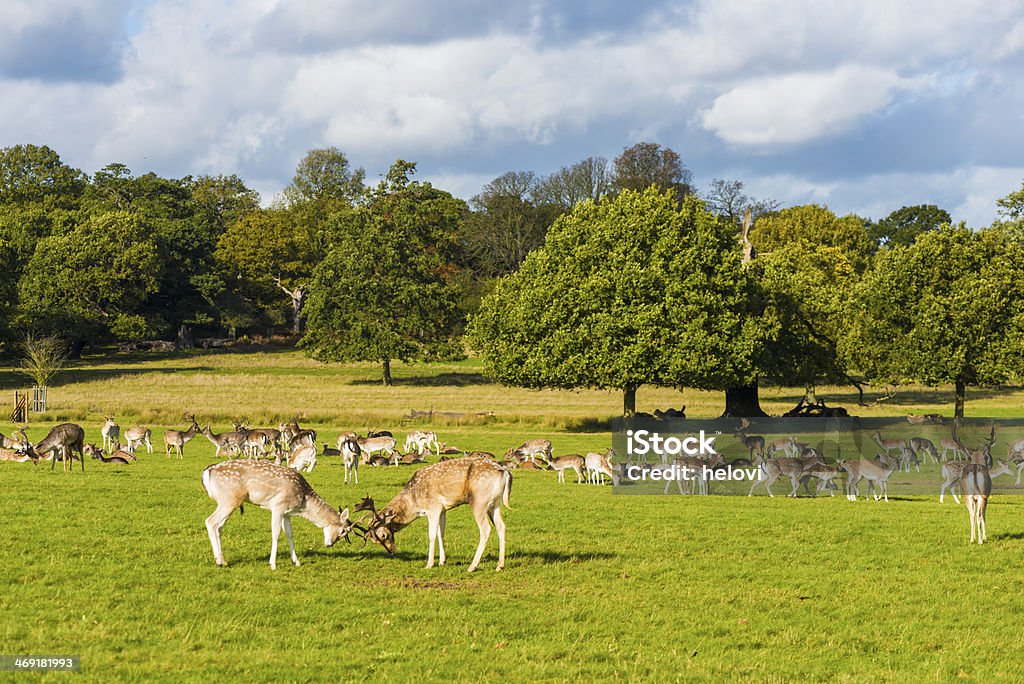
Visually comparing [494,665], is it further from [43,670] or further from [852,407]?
[852,407]

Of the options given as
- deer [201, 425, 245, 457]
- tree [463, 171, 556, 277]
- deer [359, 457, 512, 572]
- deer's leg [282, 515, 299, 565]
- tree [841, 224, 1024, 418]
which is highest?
tree [463, 171, 556, 277]

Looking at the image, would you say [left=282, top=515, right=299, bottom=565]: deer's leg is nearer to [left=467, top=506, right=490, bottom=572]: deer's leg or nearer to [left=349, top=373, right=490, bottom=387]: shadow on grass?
[left=467, top=506, right=490, bottom=572]: deer's leg

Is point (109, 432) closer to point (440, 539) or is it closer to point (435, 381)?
point (440, 539)

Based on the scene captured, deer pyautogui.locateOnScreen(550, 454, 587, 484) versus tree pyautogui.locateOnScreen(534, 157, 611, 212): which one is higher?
tree pyautogui.locateOnScreen(534, 157, 611, 212)

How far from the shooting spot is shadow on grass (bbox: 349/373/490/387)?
259ft

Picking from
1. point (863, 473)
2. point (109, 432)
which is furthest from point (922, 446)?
point (109, 432)

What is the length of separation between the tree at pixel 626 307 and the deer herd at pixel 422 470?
445cm

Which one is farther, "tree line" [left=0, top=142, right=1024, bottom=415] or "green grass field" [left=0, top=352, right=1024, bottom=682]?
"tree line" [left=0, top=142, right=1024, bottom=415]

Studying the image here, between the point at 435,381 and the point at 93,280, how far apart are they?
32.6 m

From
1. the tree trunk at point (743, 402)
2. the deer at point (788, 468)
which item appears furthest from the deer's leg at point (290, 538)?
the tree trunk at point (743, 402)

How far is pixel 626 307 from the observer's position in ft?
146

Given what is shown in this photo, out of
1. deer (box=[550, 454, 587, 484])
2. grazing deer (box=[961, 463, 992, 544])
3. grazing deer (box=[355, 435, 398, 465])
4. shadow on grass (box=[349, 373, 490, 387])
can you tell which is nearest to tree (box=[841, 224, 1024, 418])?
deer (box=[550, 454, 587, 484])

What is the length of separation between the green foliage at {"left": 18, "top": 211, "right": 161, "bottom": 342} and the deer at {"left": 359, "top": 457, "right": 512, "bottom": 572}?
72369 mm

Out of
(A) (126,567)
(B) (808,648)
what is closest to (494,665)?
(B) (808,648)
